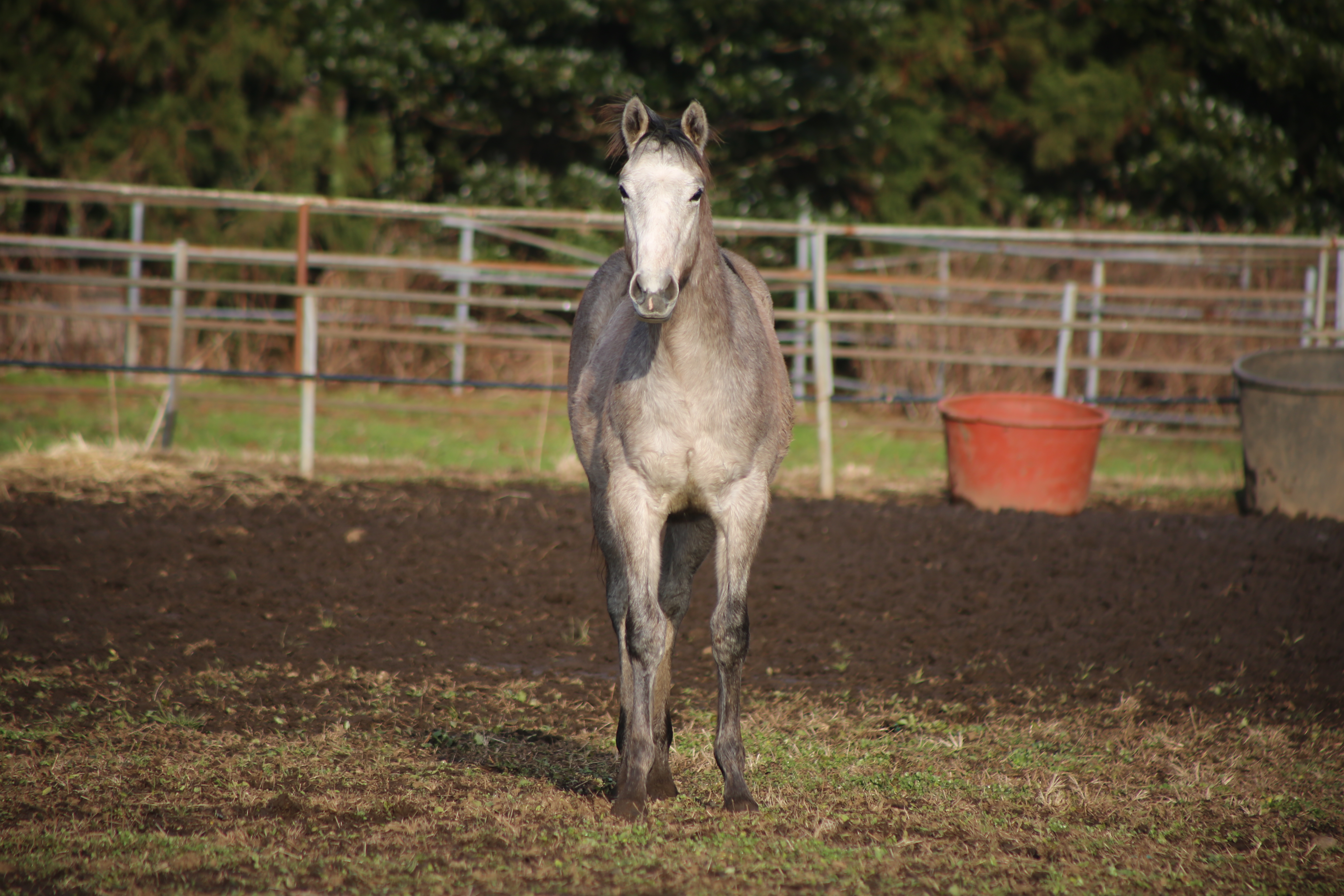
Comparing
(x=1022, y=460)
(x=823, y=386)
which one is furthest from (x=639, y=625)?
(x=823, y=386)

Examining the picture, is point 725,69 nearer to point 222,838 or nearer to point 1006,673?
point 1006,673

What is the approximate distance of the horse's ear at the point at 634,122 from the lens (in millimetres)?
3266

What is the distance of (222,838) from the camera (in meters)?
3.03

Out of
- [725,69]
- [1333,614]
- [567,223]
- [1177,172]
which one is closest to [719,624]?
[1333,614]

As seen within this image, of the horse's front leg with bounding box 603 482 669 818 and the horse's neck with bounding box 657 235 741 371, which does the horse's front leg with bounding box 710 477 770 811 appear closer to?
the horse's front leg with bounding box 603 482 669 818

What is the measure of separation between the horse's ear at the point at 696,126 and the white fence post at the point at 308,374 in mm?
5042

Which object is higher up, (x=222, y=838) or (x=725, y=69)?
(x=725, y=69)

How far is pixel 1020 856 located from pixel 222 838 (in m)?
2.05

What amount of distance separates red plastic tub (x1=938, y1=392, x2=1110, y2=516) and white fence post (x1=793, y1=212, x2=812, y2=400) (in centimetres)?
243

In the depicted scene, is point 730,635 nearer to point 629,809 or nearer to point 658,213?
point 629,809

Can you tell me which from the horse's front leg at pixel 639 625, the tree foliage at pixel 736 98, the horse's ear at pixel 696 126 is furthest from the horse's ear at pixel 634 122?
the tree foliage at pixel 736 98

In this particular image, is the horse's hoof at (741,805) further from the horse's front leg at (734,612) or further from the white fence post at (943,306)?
the white fence post at (943,306)

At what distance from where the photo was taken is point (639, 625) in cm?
334

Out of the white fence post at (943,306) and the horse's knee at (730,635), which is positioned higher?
the white fence post at (943,306)
